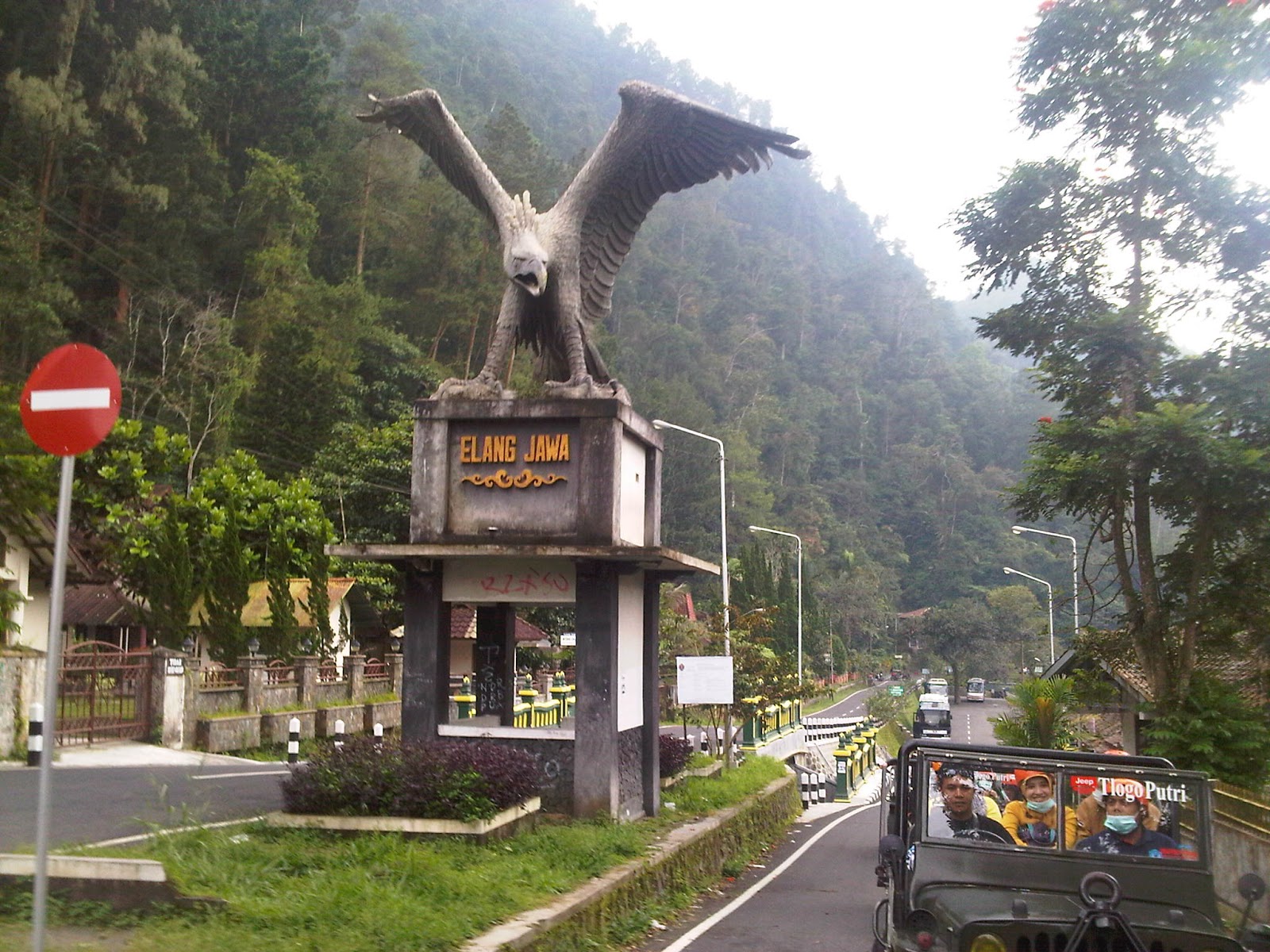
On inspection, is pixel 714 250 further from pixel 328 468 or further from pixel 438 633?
pixel 438 633

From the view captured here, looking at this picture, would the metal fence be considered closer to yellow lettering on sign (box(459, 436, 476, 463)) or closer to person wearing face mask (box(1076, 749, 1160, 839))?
person wearing face mask (box(1076, 749, 1160, 839))

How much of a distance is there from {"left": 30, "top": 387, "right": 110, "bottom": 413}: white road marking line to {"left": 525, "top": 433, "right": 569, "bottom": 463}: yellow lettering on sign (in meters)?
7.44

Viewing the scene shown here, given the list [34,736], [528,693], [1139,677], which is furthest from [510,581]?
[528,693]

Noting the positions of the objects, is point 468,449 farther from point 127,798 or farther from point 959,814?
point 959,814

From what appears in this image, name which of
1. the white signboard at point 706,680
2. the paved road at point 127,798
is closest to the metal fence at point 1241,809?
the white signboard at point 706,680

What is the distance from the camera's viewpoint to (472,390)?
13094 mm

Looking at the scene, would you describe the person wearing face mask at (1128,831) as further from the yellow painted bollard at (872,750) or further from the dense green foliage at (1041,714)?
the yellow painted bollard at (872,750)

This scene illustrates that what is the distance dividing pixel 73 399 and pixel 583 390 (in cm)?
775

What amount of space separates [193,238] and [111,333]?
269 inches

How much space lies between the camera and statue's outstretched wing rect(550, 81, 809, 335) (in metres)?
12.6

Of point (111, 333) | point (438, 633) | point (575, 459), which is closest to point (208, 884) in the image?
point (438, 633)

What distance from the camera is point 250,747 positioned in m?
21.3

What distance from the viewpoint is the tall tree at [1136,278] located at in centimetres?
1565

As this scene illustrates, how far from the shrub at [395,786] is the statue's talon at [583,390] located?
412cm
